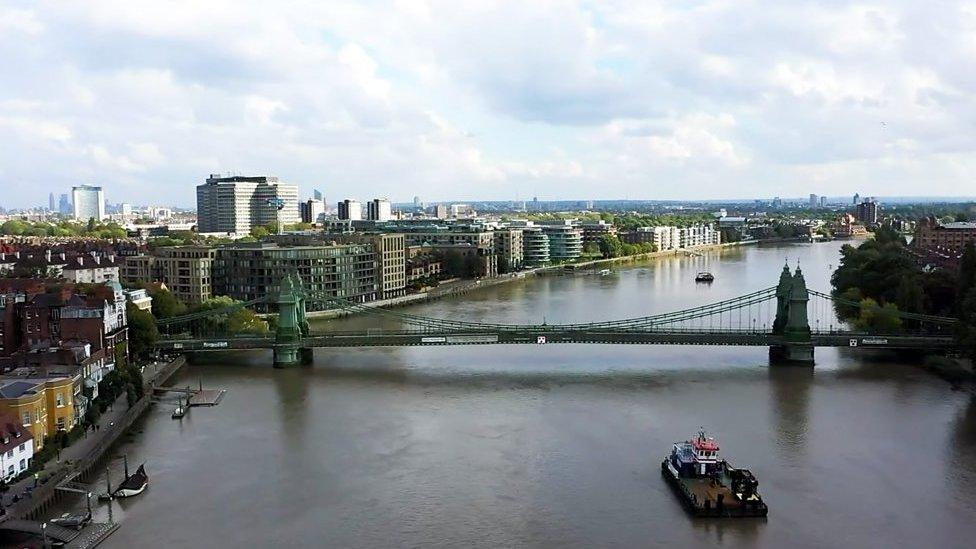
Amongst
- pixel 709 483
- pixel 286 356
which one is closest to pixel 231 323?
pixel 286 356

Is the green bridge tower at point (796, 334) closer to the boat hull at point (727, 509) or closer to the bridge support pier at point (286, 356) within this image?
the boat hull at point (727, 509)

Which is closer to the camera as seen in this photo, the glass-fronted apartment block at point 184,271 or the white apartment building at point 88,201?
the glass-fronted apartment block at point 184,271

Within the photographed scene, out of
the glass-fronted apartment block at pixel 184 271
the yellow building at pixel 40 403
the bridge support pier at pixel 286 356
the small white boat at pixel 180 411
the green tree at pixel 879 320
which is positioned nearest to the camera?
the yellow building at pixel 40 403

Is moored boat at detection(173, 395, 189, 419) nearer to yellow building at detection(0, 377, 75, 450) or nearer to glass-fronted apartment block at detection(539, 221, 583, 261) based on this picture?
yellow building at detection(0, 377, 75, 450)

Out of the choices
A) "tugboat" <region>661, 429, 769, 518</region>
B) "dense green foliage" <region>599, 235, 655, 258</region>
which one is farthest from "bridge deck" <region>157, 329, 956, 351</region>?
"dense green foliage" <region>599, 235, 655, 258</region>

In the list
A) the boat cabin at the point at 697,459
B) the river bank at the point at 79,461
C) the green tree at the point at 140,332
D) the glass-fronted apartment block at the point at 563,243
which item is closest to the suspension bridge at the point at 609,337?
the green tree at the point at 140,332
